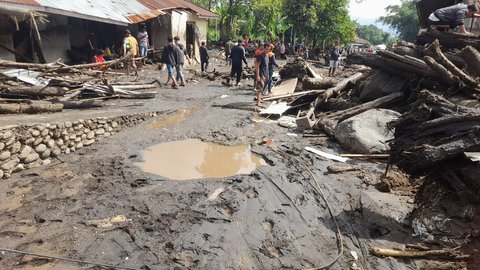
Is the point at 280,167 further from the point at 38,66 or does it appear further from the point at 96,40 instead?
the point at 96,40

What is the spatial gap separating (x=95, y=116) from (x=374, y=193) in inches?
251

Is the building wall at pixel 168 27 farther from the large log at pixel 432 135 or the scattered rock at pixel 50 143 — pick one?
the large log at pixel 432 135

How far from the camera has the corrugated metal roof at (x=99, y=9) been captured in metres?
9.62

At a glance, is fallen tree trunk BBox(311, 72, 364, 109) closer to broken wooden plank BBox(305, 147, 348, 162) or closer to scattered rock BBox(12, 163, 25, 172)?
broken wooden plank BBox(305, 147, 348, 162)

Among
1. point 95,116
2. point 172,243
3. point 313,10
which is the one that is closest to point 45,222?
point 172,243

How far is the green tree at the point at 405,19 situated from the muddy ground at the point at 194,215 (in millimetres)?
53061

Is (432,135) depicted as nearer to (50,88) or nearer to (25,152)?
(25,152)

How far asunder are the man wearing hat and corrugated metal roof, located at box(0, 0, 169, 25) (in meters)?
10.5

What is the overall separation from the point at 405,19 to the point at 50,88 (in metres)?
57.9

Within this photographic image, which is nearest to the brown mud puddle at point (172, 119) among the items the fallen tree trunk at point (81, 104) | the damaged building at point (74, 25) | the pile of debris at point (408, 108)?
the fallen tree trunk at point (81, 104)

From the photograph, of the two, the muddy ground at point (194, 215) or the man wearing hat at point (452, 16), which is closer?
the muddy ground at point (194, 215)

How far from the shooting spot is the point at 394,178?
6.21 meters

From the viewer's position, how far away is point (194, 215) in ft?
16.2

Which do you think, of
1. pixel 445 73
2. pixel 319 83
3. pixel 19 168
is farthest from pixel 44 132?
pixel 319 83
